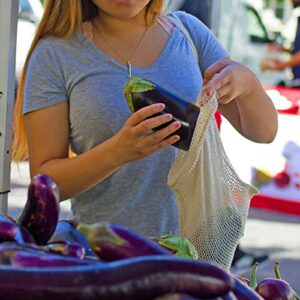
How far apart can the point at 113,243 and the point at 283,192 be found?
4584 millimetres

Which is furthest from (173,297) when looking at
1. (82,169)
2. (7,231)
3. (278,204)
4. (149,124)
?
(278,204)

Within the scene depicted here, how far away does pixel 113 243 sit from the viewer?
1.04 m

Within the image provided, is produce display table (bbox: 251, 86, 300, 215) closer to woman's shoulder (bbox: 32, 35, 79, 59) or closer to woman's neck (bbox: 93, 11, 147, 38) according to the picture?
woman's neck (bbox: 93, 11, 147, 38)

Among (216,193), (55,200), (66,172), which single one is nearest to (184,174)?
(216,193)

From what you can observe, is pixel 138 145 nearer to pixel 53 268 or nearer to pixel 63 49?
pixel 63 49

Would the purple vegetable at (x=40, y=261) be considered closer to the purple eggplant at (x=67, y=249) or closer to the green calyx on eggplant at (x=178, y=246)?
the purple eggplant at (x=67, y=249)

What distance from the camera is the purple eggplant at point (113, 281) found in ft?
3.10

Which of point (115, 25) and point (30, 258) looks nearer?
point (30, 258)

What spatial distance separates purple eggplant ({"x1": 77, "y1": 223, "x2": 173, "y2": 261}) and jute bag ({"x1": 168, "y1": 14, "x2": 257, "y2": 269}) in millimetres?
763

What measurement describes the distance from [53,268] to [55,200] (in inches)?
10.5

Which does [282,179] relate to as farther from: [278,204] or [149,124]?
[149,124]

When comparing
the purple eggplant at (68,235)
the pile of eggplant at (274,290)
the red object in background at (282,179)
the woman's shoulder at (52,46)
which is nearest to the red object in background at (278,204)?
the red object in background at (282,179)

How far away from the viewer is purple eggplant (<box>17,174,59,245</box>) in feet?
4.06

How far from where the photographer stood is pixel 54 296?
0.95m
